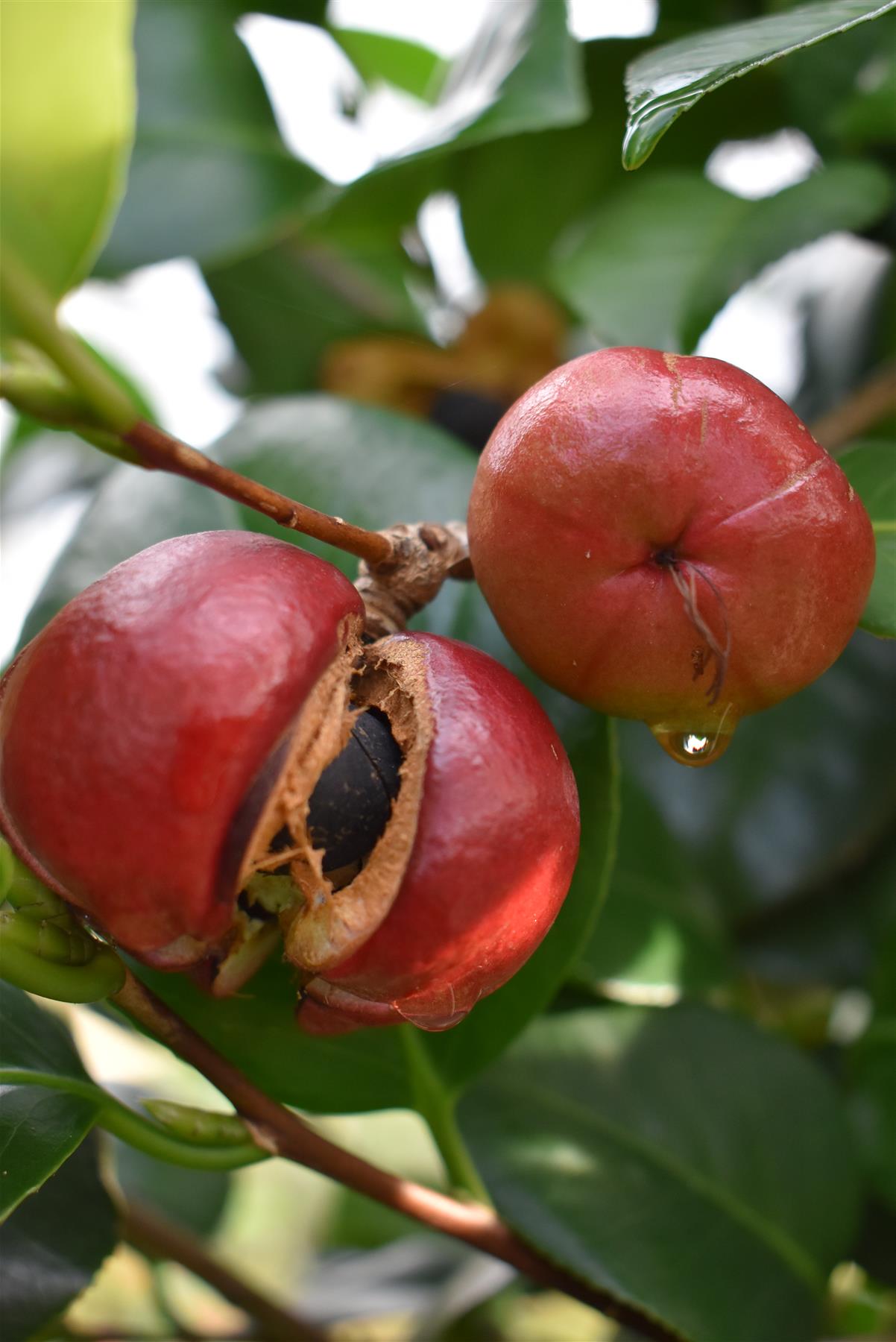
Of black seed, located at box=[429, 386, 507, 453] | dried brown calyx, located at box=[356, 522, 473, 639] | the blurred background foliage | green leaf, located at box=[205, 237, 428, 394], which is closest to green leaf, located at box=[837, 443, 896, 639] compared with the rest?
the blurred background foliage

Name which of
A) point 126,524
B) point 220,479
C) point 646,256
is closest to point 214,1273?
point 126,524

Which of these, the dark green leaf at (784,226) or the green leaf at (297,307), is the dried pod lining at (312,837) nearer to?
the dark green leaf at (784,226)

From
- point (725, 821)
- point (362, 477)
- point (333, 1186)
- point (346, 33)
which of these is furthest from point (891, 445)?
point (333, 1186)

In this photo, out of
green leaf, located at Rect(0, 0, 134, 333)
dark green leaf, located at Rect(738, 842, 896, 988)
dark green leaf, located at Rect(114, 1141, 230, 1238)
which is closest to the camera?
green leaf, located at Rect(0, 0, 134, 333)

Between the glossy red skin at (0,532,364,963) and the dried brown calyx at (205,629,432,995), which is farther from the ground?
the glossy red skin at (0,532,364,963)

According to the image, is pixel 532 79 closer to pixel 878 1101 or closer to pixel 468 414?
pixel 468 414

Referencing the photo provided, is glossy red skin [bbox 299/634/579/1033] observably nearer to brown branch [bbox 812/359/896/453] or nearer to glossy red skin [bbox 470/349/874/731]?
glossy red skin [bbox 470/349/874/731]

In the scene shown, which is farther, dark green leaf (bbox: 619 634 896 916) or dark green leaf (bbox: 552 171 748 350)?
dark green leaf (bbox: 619 634 896 916)
